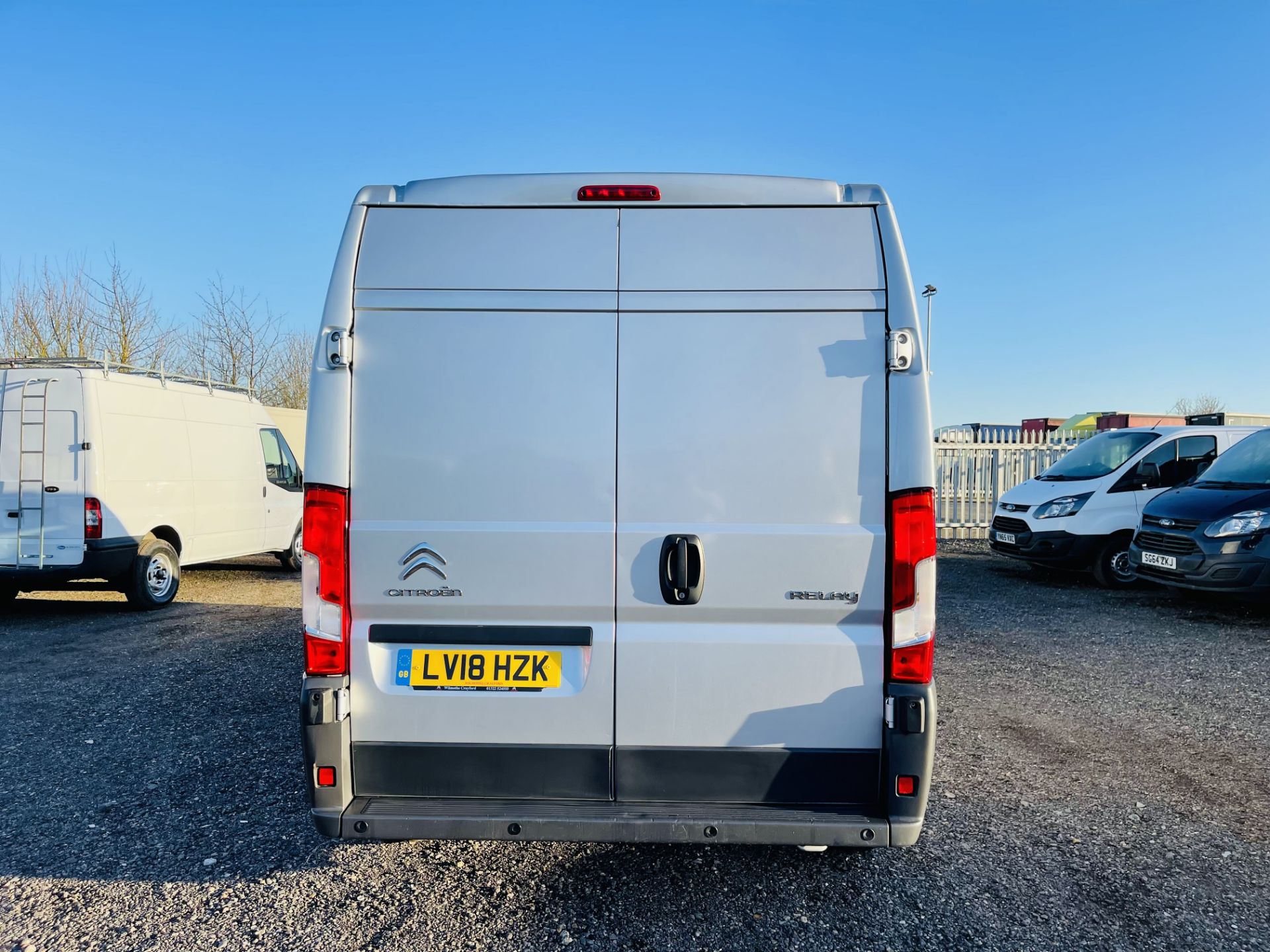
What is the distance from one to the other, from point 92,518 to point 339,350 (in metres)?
6.66

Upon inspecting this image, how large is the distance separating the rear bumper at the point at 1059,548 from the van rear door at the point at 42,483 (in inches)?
424

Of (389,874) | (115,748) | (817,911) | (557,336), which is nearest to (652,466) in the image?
(557,336)

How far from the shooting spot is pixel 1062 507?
10.2m

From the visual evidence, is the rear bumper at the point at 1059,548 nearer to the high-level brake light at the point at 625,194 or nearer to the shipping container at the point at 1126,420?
the high-level brake light at the point at 625,194

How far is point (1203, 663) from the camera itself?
650 centimetres

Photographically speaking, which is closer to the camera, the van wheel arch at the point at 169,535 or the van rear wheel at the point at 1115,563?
the van wheel arch at the point at 169,535

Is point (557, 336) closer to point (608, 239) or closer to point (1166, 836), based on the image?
point (608, 239)

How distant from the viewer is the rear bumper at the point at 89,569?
770 centimetres

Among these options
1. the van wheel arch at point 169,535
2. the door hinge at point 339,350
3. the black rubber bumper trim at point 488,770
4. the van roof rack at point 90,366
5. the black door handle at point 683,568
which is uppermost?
the van roof rack at point 90,366

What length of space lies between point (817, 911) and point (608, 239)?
252cm

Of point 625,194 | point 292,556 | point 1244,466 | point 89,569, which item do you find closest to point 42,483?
point 89,569

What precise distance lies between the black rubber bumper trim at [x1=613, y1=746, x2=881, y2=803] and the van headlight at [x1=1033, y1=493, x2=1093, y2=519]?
344 inches

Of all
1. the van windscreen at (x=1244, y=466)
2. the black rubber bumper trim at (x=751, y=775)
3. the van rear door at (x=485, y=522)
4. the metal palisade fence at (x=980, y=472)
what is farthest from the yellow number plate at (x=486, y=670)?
the metal palisade fence at (x=980, y=472)

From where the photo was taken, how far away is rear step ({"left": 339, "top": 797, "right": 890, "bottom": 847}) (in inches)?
103
